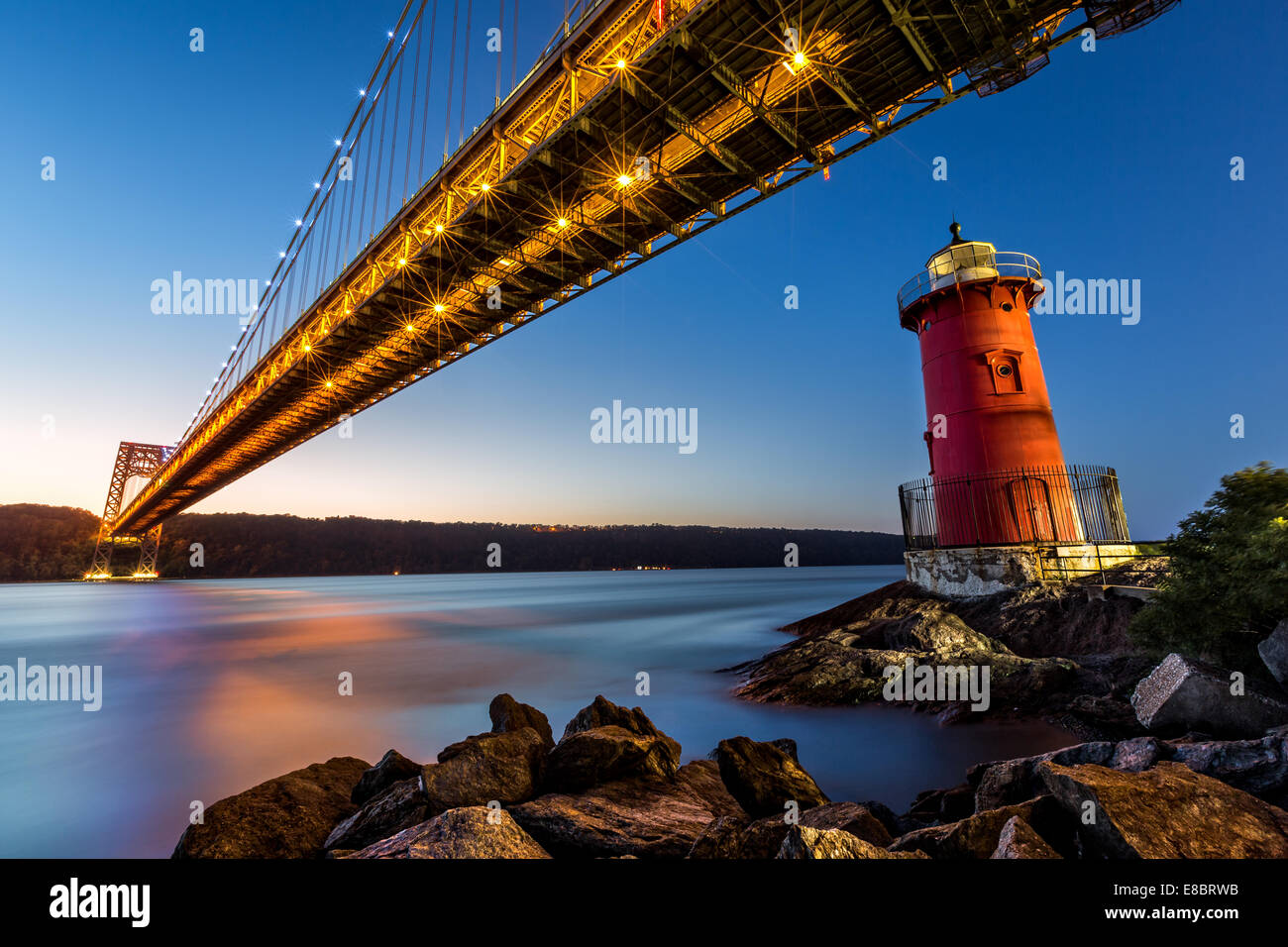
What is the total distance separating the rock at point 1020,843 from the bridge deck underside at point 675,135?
8.74m

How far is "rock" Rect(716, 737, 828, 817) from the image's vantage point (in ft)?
15.3

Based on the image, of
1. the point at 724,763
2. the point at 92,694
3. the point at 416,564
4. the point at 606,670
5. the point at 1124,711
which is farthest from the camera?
the point at 416,564

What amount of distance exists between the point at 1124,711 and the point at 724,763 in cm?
437

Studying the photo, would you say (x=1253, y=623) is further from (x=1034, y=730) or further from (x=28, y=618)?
(x=28, y=618)

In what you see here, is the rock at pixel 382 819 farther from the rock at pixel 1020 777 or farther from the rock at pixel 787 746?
the rock at pixel 1020 777

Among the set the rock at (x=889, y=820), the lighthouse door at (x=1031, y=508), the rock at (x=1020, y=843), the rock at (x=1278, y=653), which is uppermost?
the lighthouse door at (x=1031, y=508)

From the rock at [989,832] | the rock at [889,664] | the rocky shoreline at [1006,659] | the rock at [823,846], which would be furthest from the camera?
the rock at [889,664]

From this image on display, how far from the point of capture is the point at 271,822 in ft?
13.3

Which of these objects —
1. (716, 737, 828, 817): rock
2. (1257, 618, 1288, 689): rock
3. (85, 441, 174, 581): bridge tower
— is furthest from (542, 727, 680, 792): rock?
(85, 441, 174, 581): bridge tower

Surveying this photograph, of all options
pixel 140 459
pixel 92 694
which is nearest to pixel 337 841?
pixel 92 694

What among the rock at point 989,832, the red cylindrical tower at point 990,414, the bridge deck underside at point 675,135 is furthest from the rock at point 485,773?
the red cylindrical tower at point 990,414

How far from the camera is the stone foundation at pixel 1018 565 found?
11344 mm

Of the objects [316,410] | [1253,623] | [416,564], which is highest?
[316,410]
